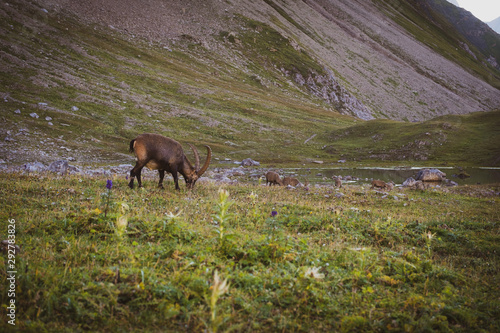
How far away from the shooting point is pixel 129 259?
533cm

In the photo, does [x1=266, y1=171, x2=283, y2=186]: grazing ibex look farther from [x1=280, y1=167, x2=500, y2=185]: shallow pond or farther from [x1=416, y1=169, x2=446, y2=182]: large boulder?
[x1=416, y1=169, x2=446, y2=182]: large boulder

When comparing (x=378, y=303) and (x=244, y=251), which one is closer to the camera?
(x=378, y=303)

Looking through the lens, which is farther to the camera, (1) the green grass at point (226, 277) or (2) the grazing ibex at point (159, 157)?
(2) the grazing ibex at point (159, 157)

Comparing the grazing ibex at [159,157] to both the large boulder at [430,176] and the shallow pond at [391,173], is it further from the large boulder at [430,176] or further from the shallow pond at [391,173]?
the large boulder at [430,176]

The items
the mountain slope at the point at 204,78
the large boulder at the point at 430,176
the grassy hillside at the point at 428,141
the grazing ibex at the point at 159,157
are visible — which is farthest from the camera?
the grassy hillside at the point at 428,141

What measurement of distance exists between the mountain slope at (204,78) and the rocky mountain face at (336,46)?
0.63 m

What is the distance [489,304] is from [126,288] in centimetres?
612

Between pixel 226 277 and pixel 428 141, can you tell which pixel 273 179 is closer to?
pixel 226 277

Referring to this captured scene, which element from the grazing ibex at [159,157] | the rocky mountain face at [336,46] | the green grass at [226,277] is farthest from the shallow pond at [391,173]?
the rocky mountain face at [336,46]

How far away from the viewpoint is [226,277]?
4.95 meters

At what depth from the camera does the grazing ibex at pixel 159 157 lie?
13.7 metres

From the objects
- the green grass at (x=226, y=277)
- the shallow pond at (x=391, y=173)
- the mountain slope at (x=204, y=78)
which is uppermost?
the mountain slope at (x=204, y=78)

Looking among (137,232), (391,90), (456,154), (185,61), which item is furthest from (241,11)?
(137,232)

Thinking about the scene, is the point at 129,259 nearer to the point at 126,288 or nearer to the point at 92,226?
the point at 126,288
